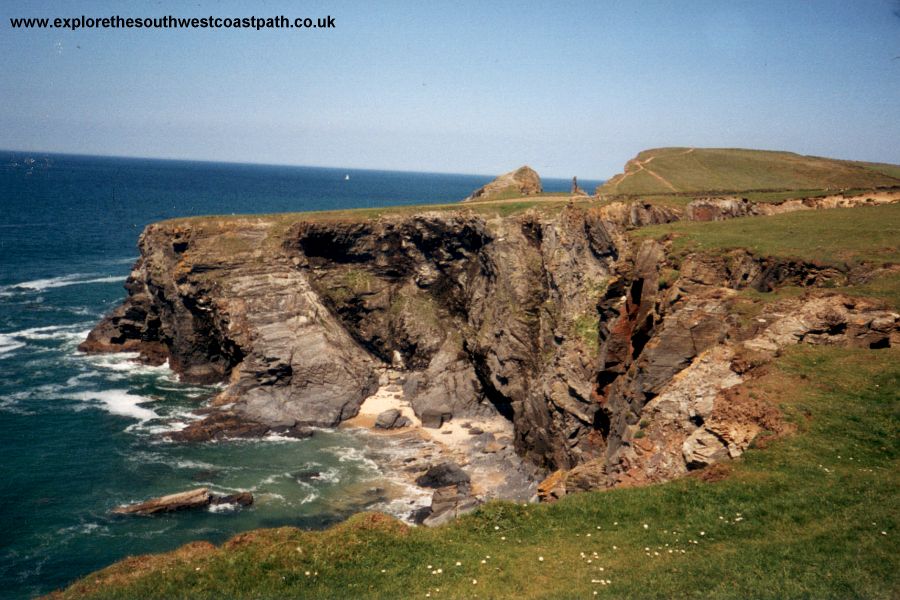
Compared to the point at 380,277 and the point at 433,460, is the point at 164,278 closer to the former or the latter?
the point at 380,277

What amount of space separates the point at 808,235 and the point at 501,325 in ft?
96.9

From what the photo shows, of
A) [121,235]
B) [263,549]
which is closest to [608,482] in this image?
[263,549]

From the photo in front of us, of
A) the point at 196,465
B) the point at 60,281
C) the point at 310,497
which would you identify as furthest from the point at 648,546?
the point at 60,281

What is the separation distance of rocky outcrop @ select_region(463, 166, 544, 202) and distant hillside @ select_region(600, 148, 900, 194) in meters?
17.1

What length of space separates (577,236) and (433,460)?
2403 centimetres

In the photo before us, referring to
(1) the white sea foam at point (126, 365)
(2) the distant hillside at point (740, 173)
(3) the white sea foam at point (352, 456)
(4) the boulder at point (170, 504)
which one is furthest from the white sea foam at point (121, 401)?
(2) the distant hillside at point (740, 173)

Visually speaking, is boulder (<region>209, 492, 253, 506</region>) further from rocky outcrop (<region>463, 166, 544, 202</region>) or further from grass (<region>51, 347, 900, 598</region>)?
rocky outcrop (<region>463, 166, 544, 202</region>)

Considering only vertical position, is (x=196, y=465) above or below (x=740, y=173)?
below

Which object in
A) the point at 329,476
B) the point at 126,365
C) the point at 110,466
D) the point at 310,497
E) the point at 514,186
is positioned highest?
the point at 514,186

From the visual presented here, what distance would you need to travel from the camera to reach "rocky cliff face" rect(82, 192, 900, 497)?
26.7 metres

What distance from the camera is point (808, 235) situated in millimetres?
36438

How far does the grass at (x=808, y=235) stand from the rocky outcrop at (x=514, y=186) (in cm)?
3953

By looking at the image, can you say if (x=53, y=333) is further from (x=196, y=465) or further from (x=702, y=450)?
(x=702, y=450)

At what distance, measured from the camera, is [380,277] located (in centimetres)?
7250
